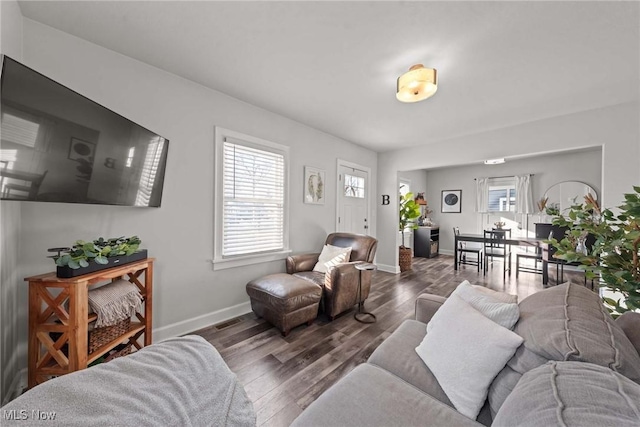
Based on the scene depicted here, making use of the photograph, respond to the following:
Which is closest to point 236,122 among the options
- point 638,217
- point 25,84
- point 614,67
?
point 25,84

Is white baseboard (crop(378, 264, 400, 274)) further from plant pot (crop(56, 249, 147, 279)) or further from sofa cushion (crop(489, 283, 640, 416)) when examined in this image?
plant pot (crop(56, 249, 147, 279))

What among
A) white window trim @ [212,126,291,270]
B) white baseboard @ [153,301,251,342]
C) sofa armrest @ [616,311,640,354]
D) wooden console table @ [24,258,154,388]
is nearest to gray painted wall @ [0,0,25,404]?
wooden console table @ [24,258,154,388]

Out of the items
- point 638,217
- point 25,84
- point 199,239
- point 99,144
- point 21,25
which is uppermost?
point 21,25

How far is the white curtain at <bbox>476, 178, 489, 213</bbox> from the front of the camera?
5863 millimetres

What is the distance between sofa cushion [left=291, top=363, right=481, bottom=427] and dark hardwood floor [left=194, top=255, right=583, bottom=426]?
670 millimetres

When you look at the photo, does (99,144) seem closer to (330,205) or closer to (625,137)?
(330,205)

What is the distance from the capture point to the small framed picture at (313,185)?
3467 millimetres

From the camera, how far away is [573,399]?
56 centimetres

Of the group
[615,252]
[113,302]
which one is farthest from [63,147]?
[615,252]

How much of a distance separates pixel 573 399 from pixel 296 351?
1849 millimetres

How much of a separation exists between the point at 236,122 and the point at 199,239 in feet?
4.71

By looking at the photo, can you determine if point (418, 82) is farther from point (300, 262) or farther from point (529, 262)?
point (529, 262)

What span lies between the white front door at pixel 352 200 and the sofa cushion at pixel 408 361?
271 cm

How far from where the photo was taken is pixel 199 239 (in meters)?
2.43
